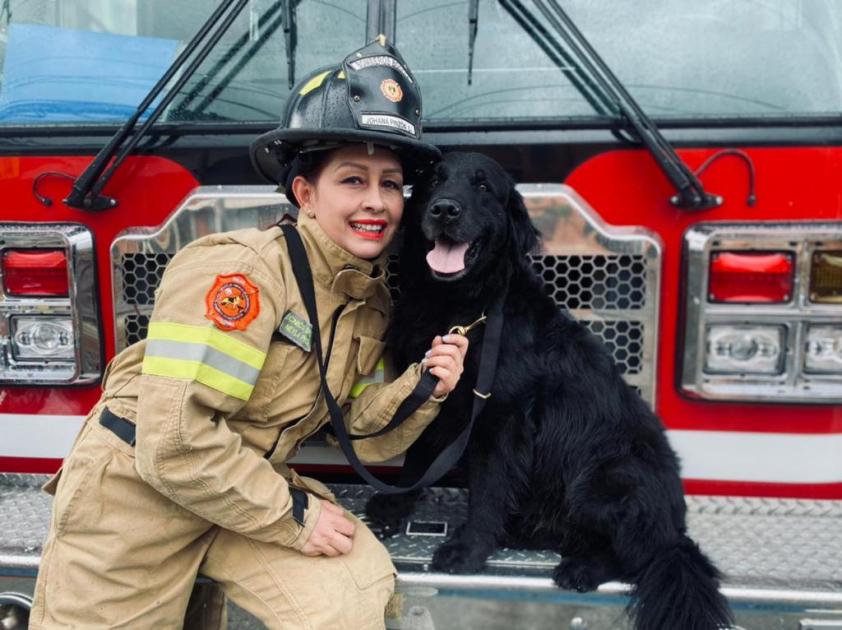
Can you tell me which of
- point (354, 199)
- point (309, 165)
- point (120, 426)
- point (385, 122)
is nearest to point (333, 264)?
point (354, 199)

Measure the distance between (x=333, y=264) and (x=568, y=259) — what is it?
0.71 m

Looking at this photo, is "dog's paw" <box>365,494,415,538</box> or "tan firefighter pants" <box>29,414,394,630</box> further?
"dog's paw" <box>365,494,415,538</box>

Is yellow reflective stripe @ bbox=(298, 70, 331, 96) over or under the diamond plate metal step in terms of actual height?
over

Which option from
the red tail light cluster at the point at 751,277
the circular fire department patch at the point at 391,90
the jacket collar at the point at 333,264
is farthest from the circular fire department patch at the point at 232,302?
the red tail light cluster at the point at 751,277

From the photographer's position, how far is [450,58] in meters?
2.43

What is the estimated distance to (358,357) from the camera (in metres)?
2.21

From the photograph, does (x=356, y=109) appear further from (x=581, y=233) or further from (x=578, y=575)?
(x=578, y=575)

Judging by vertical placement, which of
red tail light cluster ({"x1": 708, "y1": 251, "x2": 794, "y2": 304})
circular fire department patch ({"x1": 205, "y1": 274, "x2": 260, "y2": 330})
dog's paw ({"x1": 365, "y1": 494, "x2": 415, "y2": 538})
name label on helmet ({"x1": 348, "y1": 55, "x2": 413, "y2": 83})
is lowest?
dog's paw ({"x1": 365, "y1": 494, "x2": 415, "y2": 538})

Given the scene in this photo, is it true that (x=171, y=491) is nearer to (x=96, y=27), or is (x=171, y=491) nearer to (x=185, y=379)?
(x=185, y=379)

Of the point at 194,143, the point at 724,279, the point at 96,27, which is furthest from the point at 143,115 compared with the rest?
the point at 724,279

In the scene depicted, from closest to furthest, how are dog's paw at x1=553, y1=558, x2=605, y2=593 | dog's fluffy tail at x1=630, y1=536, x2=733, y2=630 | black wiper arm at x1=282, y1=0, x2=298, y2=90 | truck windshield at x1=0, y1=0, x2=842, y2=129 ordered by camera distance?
dog's fluffy tail at x1=630, y1=536, x2=733, y2=630
dog's paw at x1=553, y1=558, x2=605, y2=593
truck windshield at x1=0, y1=0, x2=842, y2=129
black wiper arm at x1=282, y1=0, x2=298, y2=90

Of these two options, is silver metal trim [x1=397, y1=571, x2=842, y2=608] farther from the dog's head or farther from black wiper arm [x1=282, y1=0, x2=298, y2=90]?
black wiper arm [x1=282, y1=0, x2=298, y2=90]

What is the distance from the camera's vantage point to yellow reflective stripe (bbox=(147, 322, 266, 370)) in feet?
5.92

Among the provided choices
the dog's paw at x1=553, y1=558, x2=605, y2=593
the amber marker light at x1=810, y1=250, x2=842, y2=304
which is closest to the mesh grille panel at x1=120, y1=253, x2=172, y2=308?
the dog's paw at x1=553, y1=558, x2=605, y2=593
